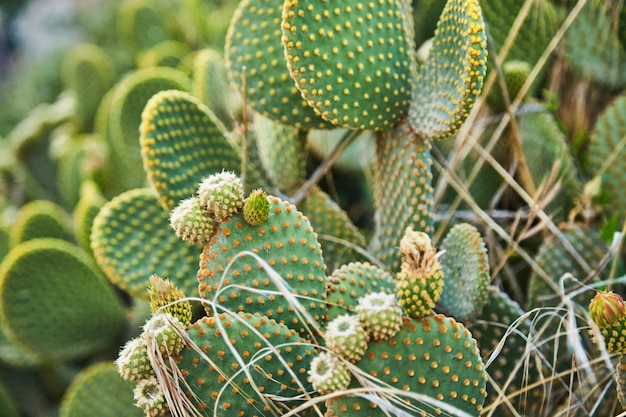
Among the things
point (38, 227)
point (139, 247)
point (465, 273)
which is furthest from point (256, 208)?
point (38, 227)

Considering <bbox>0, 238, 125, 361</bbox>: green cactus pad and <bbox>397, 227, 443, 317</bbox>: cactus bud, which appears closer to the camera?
<bbox>397, 227, 443, 317</bbox>: cactus bud

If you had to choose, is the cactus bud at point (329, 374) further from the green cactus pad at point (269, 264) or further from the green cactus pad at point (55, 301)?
the green cactus pad at point (55, 301)

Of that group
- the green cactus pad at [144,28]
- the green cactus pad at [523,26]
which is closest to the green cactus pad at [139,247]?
the green cactus pad at [523,26]

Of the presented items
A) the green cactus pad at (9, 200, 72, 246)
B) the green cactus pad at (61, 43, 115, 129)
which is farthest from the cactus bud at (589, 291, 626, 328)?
the green cactus pad at (61, 43, 115, 129)

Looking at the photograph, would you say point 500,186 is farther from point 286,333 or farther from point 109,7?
point 109,7

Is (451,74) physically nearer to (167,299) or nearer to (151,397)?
(167,299)

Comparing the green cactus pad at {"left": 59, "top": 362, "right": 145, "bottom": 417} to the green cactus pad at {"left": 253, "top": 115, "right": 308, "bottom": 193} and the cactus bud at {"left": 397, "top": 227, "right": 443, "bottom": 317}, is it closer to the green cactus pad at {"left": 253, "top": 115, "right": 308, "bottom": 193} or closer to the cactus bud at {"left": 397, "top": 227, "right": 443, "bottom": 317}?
the green cactus pad at {"left": 253, "top": 115, "right": 308, "bottom": 193}

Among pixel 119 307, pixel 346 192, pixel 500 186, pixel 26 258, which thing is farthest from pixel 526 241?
pixel 26 258
